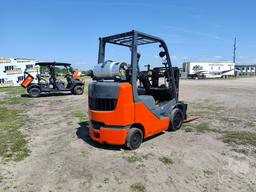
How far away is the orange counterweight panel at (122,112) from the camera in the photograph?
473 cm

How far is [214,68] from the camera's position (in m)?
46.8

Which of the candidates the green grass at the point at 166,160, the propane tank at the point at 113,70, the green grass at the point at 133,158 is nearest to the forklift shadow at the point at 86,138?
the green grass at the point at 133,158

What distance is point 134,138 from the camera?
507cm

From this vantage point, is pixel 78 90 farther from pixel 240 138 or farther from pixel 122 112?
pixel 240 138

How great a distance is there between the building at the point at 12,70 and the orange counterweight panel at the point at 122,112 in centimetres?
2451

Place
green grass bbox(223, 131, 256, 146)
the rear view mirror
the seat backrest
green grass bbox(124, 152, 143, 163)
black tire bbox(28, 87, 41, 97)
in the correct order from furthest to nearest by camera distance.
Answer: black tire bbox(28, 87, 41, 97) → the rear view mirror → green grass bbox(223, 131, 256, 146) → the seat backrest → green grass bbox(124, 152, 143, 163)

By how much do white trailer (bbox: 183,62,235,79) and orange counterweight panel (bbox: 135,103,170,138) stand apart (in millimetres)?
39772

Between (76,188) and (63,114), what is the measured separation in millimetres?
6105

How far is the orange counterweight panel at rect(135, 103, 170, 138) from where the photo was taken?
201 inches

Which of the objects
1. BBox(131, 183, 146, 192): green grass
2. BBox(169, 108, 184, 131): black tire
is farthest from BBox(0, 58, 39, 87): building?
BBox(131, 183, 146, 192): green grass

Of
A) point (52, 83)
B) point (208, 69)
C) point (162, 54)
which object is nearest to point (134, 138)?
→ point (162, 54)

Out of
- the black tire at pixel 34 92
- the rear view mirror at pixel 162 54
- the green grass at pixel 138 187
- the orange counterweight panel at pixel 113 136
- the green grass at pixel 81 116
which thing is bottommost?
the green grass at pixel 138 187

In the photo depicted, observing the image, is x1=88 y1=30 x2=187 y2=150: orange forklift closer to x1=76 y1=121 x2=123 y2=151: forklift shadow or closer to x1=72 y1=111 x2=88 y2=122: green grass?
x1=76 y1=121 x2=123 y2=151: forklift shadow

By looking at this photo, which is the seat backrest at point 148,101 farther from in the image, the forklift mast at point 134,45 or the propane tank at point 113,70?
the propane tank at point 113,70
